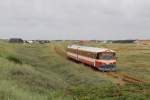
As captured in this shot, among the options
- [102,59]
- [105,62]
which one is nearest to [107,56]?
[102,59]

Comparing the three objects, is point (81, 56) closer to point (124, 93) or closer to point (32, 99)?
point (124, 93)

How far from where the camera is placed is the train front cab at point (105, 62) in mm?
48062

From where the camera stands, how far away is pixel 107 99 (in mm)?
21719

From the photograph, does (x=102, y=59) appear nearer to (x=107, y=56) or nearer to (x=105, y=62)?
(x=105, y=62)

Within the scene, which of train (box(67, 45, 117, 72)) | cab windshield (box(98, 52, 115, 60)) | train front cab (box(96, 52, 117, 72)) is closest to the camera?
train front cab (box(96, 52, 117, 72))

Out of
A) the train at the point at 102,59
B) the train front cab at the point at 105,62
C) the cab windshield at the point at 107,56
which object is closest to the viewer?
the train front cab at the point at 105,62

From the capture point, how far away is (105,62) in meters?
48.2

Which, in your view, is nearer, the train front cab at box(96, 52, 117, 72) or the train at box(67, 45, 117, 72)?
the train front cab at box(96, 52, 117, 72)

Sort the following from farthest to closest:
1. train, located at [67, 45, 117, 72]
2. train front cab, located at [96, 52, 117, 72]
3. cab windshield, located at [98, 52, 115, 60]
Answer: cab windshield, located at [98, 52, 115, 60] → train, located at [67, 45, 117, 72] → train front cab, located at [96, 52, 117, 72]

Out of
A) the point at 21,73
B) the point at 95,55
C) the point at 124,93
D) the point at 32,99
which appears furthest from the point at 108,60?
the point at 32,99

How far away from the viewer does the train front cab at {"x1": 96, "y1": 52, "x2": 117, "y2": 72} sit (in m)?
48.1

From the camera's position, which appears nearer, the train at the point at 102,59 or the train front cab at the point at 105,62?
the train front cab at the point at 105,62

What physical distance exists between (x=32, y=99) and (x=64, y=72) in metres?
26.0

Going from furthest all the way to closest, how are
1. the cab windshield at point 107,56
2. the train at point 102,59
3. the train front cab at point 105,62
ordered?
the cab windshield at point 107,56 → the train at point 102,59 → the train front cab at point 105,62
